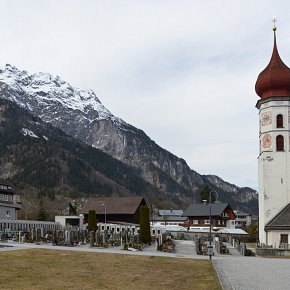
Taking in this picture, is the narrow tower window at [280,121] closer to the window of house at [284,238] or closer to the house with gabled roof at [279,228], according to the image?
the house with gabled roof at [279,228]

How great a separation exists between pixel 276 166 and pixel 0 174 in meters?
153

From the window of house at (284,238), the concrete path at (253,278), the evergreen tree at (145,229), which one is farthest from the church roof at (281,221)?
the concrete path at (253,278)

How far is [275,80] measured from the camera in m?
60.3

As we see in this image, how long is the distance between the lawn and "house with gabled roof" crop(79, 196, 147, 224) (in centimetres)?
6188

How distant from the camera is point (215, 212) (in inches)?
4331

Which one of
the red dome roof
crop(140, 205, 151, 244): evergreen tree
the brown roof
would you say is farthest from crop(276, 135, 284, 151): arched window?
the brown roof

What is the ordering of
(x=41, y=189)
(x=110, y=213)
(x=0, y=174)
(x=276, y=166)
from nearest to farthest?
(x=276, y=166) < (x=110, y=213) < (x=41, y=189) < (x=0, y=174)

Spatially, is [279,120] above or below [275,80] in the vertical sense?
below

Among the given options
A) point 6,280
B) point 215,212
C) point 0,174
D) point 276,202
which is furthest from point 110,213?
point 0,174

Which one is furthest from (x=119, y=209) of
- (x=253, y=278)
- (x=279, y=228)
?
(x=253, y=278)

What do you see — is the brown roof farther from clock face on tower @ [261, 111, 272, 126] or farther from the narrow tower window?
the narrow tower window

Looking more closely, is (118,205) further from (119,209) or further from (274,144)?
(274,144)

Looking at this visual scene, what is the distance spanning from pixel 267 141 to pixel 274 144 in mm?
945

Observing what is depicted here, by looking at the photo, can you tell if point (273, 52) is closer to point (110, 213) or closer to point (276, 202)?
point (276, 202)
